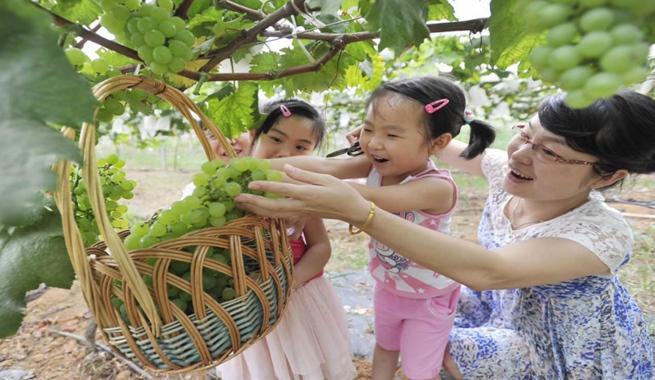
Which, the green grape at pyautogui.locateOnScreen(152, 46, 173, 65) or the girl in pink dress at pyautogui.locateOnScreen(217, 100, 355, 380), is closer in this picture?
the green grape at pyautogui.locateOnScreen(152, 46, 173, 65)

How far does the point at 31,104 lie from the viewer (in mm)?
374

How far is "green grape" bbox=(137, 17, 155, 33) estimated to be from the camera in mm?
731

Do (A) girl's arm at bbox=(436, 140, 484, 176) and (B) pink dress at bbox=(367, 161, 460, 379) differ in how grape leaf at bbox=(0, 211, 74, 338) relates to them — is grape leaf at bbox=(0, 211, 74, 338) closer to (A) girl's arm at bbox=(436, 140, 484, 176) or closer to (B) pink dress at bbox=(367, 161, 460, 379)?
(B) pink dress at bbox=(367, 161, 460, 379)

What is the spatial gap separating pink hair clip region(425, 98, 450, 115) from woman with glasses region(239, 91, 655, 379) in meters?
0.31

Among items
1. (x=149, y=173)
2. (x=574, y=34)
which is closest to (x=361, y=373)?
(x=574, y=34)

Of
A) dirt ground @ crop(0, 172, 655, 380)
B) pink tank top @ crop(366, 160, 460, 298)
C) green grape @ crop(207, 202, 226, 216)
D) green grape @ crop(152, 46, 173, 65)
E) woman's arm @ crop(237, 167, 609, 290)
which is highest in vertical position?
green grape @ crop(152, 46, 173, 65)

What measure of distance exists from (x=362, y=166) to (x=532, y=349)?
0.96 m

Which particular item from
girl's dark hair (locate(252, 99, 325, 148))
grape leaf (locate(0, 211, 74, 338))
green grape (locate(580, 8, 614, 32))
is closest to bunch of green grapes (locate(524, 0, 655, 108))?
green grape (locate(580, 8, 614, 32))

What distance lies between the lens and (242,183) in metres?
0.91

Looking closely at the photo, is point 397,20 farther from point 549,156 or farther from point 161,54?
point 549,156

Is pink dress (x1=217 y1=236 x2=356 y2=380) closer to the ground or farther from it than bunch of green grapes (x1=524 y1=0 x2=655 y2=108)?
closer to the ground

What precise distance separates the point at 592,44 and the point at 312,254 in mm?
1419

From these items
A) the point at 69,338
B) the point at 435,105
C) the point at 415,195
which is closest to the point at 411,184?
the point at 415,195

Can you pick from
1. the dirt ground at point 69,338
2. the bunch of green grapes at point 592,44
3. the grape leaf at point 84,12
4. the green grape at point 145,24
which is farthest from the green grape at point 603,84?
the dirt ground at point 69,338
